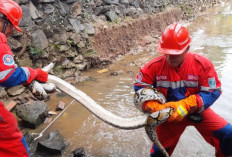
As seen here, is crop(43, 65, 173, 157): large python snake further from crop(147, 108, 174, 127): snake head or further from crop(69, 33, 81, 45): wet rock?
crop(69, 33, 81, 45): wet rock

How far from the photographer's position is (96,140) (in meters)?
3.85

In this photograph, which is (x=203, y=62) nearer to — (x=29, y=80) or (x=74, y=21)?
(x=29, y=80)

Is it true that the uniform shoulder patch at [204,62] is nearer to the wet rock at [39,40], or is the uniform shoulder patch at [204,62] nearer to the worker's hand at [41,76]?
the worker's hand at [41,76]

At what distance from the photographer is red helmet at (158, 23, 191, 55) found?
238 centimetres

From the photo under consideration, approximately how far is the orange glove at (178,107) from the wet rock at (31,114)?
2378 millimetres

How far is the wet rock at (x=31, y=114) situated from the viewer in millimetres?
3988

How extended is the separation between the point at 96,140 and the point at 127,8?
795cm

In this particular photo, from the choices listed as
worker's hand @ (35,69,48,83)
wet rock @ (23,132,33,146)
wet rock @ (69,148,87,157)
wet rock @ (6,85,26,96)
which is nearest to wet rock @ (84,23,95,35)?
wet rock @ (6,85,26,96)

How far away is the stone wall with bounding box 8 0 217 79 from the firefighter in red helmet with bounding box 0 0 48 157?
291 cm

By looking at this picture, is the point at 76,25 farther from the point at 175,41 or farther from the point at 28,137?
the point at 175,41

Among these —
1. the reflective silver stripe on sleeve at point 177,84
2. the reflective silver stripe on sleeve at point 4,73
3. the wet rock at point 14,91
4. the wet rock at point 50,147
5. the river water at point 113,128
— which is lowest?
the river water at point 113,128

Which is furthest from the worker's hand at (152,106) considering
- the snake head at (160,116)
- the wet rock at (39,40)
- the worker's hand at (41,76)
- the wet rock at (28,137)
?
the wet rock at (39,40)

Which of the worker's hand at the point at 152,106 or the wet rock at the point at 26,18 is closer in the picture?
the worker's hand at the point at 152,106

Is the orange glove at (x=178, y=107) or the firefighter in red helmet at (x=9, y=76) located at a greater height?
the firefighter in red helmet at (x=9, y=76)
